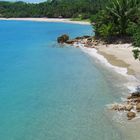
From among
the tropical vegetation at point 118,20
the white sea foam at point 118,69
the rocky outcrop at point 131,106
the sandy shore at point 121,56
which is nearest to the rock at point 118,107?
the rocky outcrop at point 131,106

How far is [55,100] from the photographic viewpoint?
3275 cm

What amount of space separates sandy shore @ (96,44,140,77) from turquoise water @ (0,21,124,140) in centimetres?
311

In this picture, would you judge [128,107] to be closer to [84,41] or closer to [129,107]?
[129,107]

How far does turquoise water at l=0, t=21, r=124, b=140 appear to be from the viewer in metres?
25.3

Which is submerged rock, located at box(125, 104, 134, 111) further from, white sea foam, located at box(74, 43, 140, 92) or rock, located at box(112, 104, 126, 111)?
white sea foam, located at box(74, 43, 140, 92)

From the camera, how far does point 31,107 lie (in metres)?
31.2

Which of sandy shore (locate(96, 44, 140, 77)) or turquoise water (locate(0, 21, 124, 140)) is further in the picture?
sandy shore (locate(96, 44, 140, 77))

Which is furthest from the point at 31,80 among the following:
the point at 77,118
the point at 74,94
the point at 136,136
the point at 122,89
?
the point at 136,136

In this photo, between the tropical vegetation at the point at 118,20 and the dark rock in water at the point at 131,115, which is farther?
the tropical vegetation at the point at 118,20

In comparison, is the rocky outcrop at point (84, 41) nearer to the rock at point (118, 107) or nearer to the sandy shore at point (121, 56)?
the sandy shore at point (121, 56)

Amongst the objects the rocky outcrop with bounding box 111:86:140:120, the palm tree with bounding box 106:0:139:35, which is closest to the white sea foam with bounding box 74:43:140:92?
the rocky outcrop with bounding box 111:86:140:120

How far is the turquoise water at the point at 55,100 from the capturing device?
25.3 metres

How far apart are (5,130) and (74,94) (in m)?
10.1

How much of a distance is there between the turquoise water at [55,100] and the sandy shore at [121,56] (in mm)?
3112
